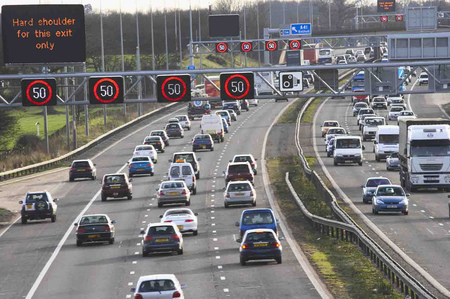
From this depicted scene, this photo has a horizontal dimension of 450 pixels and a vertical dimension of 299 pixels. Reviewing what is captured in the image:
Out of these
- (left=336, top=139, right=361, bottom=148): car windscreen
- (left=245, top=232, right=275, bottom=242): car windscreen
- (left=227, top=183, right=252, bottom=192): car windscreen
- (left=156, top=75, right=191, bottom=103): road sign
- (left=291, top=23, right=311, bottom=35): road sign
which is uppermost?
(left=291, top=23, right=311, bottom=35): road sign

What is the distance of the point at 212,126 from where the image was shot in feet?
306

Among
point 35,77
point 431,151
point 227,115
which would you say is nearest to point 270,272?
point 35,77

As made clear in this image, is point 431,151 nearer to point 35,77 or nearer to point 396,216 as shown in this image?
point 396,216

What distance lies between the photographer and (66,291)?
3244 centimetres

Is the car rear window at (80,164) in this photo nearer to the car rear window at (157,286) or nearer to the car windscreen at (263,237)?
the car windscreen at (263,237)

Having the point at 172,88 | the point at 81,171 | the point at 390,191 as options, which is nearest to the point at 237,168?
the point at 81,171

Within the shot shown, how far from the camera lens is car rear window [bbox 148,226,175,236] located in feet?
128

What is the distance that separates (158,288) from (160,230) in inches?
525

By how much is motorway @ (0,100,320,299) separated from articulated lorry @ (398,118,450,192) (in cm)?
777

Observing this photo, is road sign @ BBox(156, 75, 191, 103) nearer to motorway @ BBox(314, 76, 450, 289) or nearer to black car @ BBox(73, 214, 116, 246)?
black car @ BBox(73, 214, 116, 246)

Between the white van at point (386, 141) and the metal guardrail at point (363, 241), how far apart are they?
45.2 feet

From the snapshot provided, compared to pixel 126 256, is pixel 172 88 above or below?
above

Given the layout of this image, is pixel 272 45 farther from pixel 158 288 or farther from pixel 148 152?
pixel 158 288

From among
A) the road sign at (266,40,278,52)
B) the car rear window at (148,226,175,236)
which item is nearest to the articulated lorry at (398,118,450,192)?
the car rear window at (148,226,175,236)
